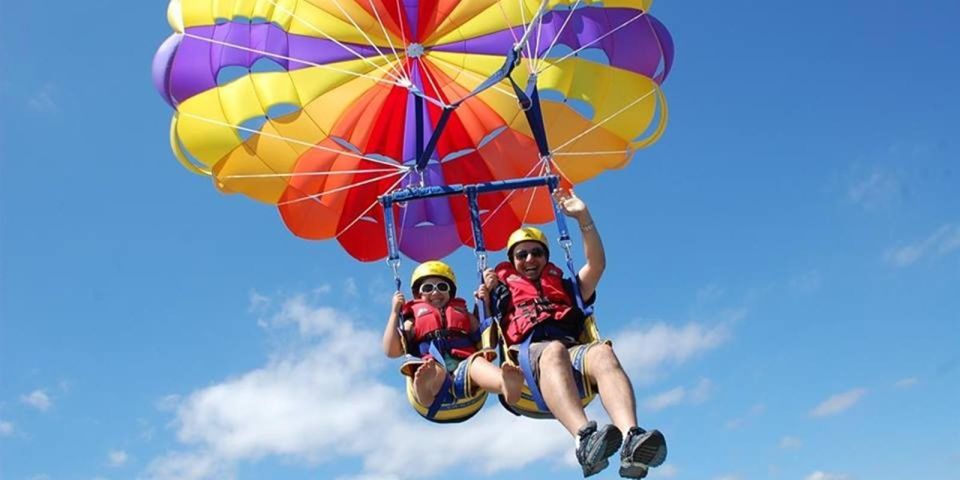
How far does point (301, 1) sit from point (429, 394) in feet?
11.5

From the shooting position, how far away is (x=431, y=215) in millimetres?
7844

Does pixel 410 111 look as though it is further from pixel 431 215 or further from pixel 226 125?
pixel 226 125

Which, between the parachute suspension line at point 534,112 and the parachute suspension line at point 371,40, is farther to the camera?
the parachute suspension line at point 371,40

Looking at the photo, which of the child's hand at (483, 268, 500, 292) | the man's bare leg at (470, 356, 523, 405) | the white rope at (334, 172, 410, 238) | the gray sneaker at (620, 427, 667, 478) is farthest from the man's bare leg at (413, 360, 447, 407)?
the white rope at (334, 172, 410, 238)

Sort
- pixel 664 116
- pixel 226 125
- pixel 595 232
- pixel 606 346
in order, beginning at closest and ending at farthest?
1. pixel 606 346
2. pixel 595 232
3. pixel 226 125
4. pixel 664 116

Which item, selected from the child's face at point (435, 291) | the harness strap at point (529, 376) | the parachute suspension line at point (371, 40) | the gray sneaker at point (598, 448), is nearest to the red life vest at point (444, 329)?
the child's face at point (435, 291)

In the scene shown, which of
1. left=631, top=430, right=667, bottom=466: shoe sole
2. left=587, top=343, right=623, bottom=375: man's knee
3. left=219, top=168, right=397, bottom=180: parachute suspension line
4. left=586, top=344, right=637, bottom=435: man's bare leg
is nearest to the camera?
left=631, top=430, right=667, bottom=466: shoe sole

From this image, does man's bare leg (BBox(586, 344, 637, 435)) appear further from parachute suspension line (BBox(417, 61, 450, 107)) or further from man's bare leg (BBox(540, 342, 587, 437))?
parachute suspension line (BBox(417, 61, 450, 107))

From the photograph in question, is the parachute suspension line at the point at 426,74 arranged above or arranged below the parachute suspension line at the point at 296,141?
above

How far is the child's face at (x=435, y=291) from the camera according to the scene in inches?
229

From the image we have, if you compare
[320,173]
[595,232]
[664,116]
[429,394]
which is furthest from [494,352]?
[664,116]

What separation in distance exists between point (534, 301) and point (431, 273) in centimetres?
111

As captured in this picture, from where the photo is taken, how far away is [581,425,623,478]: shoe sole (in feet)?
12.8

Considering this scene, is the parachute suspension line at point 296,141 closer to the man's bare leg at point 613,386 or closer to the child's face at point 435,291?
the child's face at point 435,291
